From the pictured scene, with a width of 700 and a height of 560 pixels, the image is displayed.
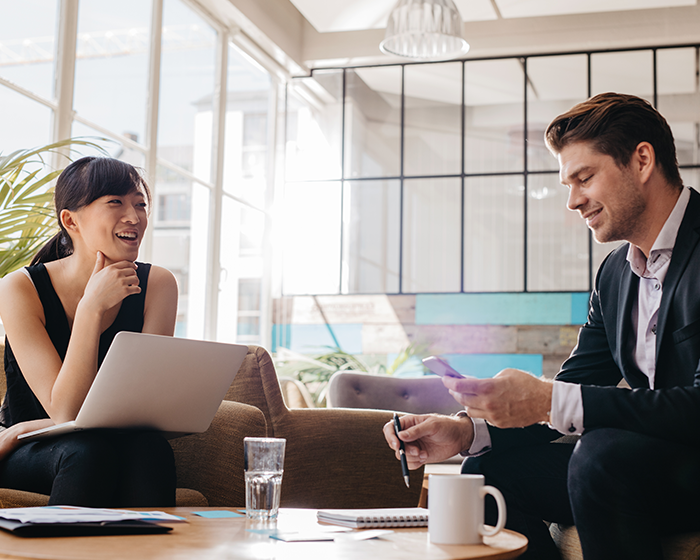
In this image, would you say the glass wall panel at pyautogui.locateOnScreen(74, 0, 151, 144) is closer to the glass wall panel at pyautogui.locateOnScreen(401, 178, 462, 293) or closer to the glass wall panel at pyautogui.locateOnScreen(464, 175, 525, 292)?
the glass wall panel at pyautogui.locateOnScreen(401, 178, 462, 293)

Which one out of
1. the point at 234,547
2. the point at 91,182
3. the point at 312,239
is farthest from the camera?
the point at 312,239

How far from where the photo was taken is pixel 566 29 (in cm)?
672

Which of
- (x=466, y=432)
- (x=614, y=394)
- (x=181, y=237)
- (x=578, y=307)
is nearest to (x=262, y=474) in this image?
(x=466, y=432)

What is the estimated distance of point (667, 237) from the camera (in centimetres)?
143

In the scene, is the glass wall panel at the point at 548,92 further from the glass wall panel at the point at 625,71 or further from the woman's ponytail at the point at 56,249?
the woman's ponytail at the point at 56,249

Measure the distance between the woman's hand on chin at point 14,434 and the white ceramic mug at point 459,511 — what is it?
1.03 metres

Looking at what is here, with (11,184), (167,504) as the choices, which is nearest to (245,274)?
(11,184)

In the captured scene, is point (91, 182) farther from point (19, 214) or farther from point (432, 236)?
point (432, 236)

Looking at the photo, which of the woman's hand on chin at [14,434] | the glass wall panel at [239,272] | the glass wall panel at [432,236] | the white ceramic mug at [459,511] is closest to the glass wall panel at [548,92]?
the glass wall panel at [432,236]

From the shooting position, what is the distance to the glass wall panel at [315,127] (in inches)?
294

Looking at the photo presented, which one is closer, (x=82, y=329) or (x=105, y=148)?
(x=82, y=329)

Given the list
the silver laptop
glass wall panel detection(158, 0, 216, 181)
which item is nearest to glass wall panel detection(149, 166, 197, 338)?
glass wall panel detection(158, 0, 216, 181)

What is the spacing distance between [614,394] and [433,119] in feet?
20.7

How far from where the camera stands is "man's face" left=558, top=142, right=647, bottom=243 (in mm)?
1506
